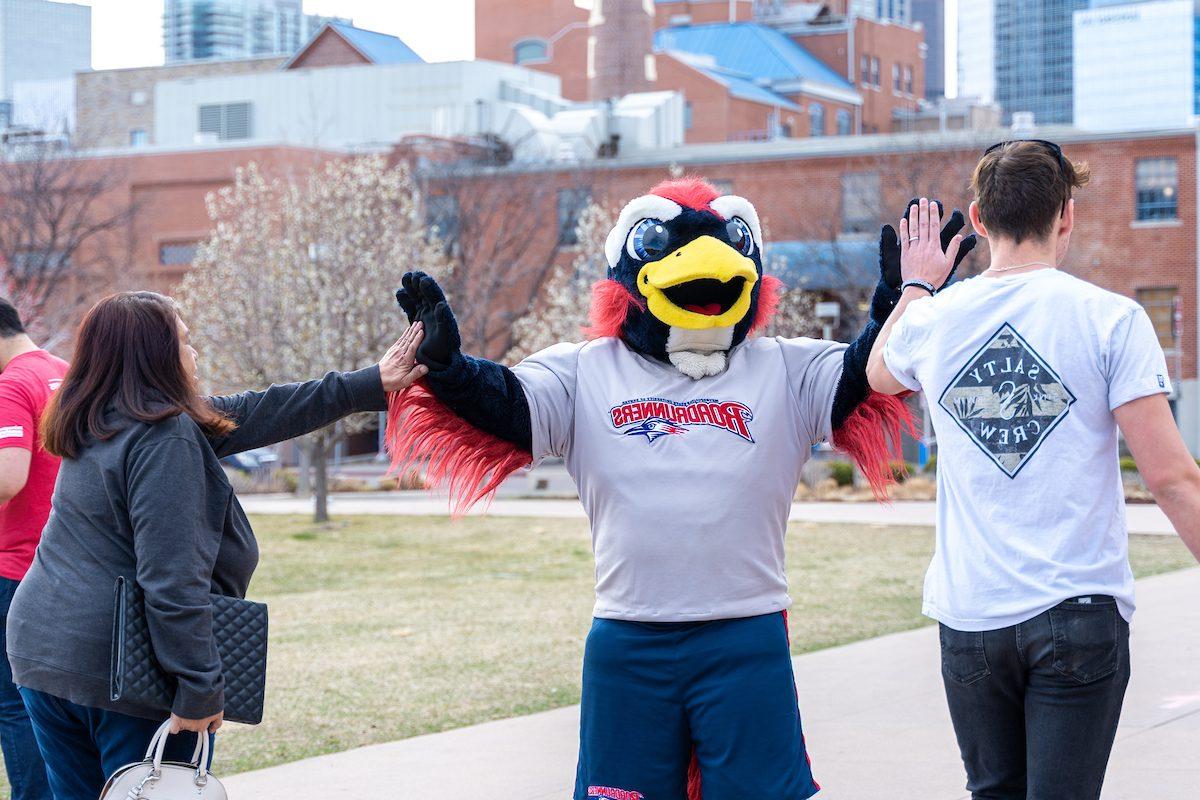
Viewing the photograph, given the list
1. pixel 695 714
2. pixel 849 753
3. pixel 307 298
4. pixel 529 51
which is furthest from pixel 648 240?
pixel 529 51

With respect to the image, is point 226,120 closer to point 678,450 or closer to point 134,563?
point 134,563

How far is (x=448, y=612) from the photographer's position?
11.8m

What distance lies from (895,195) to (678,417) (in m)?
33.1

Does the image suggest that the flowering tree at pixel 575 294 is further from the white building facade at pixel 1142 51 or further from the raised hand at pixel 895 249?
the white building facade at pixel 1142 51

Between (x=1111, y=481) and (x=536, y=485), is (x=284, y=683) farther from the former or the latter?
(x=536, y=485)

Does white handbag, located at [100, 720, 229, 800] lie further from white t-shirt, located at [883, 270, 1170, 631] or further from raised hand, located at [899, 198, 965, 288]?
raised hand, located at [899, 198, 965, 288]

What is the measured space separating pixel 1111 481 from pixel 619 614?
1256 mm

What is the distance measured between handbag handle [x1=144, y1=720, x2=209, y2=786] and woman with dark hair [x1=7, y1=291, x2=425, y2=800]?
0.04 m

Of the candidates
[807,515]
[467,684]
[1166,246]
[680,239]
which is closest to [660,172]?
[1166,246]

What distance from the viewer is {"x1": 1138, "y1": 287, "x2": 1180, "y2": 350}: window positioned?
1441 inches

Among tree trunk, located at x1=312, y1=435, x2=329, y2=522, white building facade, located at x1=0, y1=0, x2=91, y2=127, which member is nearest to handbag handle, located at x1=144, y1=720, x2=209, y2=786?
tree trunk, located at x1=312, y1=435, x2=329, y2=522

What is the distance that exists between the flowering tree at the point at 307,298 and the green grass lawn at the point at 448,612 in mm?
2376

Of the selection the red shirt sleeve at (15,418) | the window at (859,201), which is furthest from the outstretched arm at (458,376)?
the window at (859,201)

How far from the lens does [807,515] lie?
→ 20.5 meters
